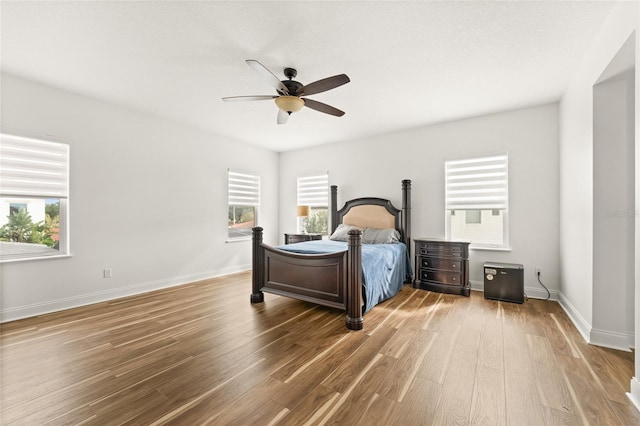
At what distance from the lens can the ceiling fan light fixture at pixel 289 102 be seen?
2779mm

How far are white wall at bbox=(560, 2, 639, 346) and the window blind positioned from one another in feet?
18.1

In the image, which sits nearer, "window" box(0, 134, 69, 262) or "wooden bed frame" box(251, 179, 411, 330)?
"wooden bed frame" box(251, 179, 411, 330)

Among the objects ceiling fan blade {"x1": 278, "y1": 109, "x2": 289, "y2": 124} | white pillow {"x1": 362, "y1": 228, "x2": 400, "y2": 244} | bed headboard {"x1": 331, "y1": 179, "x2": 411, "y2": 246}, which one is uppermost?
ceiling fan blade {"x1": 278, "y1": 109, "x2": 289, "y2": 124}

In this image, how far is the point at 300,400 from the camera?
5.57 ft

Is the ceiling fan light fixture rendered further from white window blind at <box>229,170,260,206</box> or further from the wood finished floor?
white window blind at <box>229,170,260,206</box>

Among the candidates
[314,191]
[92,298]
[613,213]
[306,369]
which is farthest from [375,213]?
[92,298]

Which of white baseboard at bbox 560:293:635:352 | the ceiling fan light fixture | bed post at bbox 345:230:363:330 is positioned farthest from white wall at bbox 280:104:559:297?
the ceiling fan light fixture

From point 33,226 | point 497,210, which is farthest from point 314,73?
point 33,226

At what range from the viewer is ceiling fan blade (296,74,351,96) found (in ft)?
7.89

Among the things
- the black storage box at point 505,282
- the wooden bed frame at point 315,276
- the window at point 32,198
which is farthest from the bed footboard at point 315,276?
the window at point 32,198

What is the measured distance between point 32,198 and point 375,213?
4.75 m

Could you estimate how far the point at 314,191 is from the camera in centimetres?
607

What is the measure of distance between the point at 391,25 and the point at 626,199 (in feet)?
8.08

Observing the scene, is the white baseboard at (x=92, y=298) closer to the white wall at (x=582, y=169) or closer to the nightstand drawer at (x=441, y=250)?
the nightstand drawer at (x=441, y=250)
